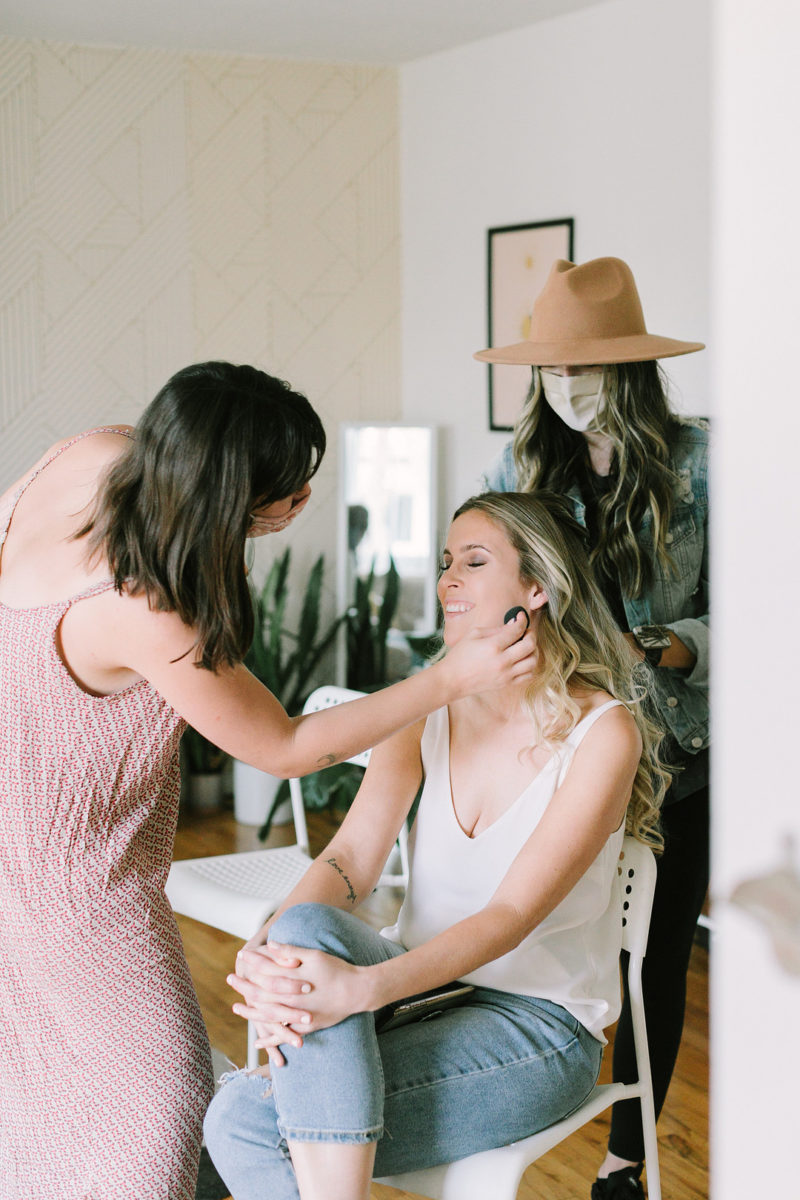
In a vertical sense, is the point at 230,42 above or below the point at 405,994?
above

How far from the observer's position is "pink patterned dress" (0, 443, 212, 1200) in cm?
134

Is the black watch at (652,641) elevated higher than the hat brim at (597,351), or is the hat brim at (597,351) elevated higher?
the hat brim at (597,351)

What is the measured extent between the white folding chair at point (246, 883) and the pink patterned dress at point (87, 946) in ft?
2.51

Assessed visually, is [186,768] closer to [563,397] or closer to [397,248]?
[397,248]

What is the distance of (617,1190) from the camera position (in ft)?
6.61

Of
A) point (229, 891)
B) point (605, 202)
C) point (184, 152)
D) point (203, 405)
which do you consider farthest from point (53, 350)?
point (203, 405)

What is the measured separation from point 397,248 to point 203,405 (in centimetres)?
396

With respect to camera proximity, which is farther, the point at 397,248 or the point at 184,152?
the point at 397,248

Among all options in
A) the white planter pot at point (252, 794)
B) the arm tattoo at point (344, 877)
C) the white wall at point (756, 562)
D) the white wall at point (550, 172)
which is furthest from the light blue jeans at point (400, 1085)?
the white planter pot at point (252, 794)

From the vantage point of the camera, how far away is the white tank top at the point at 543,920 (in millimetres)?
1659

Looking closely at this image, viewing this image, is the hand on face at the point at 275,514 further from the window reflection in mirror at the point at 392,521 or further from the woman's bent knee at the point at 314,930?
the window reflection in mirror at the point at 392,521

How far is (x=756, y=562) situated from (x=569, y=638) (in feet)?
4.83

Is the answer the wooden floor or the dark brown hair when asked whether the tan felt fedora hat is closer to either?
the dark brown hair

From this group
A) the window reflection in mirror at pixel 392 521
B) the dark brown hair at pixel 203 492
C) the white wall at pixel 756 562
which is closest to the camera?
the white wall at pixel 756 562
